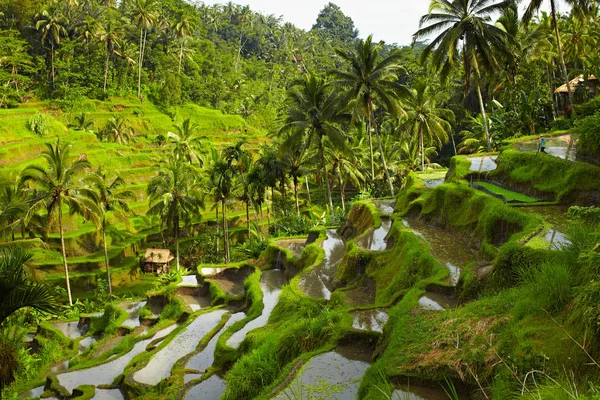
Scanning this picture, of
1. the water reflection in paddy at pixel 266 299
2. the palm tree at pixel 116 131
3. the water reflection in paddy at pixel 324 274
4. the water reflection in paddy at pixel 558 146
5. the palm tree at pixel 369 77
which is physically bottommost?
the water reflection in paddy at pixel 266 299

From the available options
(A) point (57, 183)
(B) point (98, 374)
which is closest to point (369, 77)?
(A) point (57, 183)

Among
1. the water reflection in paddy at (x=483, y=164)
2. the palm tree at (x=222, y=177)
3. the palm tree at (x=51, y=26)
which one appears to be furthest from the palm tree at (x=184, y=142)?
the palm tree at (x=51, y=26)

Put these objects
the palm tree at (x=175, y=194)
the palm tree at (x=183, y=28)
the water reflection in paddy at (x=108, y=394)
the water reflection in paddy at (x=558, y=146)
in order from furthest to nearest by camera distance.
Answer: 1. the palm tree at (x=183, y=28)
2. the palm tree at (x=175, y=194)
3. the water reflection in paddy at (x=558, y=146)
4. the water reflection in paddy at (x=108, y=394)

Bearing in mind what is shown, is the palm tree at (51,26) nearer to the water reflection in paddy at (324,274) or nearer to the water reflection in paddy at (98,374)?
the water reflection in paddy at (98,374)

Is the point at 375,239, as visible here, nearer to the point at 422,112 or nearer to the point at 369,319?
the point at 369,319

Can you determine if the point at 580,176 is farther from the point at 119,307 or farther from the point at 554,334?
the point at 119,307

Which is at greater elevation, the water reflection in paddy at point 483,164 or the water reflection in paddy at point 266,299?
the water reflection in paddy at point 483,164

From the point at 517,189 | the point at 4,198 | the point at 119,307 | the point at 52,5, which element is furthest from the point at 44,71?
the point at 517,189
